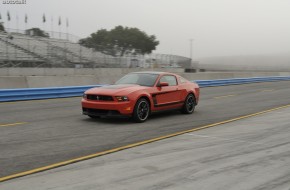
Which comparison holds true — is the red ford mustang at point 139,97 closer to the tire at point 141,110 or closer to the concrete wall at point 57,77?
the tire at point 141,110

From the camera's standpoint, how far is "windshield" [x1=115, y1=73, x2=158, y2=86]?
11.1 meters

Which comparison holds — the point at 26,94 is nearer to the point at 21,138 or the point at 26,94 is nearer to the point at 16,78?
the point at 16,78

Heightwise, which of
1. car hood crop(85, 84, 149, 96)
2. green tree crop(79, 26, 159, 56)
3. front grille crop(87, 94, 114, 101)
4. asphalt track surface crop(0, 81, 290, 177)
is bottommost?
asphalt track surface crop(0, 81, 290, 177)

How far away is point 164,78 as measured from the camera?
38.2ft

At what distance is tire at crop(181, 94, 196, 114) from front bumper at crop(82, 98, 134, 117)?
274 centimetres

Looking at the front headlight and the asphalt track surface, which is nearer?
the asphalt track surface

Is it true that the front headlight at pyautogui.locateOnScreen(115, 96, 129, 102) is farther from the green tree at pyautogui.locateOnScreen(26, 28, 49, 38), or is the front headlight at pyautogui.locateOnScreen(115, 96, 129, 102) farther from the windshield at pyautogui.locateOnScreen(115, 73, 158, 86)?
the green tree at pyautogui.locateOnScreen(26, 28, 49, 38)

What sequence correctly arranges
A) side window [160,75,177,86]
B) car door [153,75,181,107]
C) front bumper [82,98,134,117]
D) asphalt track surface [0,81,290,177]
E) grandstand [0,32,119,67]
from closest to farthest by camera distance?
1. asphalt track surface [0,81,290,177]
2. front bumper [82,98,134,117]
3. car door [153,75,181,107]
4. side window [160,75,177,86]
5. grandstand [0,32,119,67]

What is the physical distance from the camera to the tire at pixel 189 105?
1241 cm

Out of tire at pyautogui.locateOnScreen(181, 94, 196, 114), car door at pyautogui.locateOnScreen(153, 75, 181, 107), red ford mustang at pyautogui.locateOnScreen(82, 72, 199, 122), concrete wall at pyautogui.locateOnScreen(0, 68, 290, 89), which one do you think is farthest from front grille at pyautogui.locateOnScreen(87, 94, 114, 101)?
concrete wall at pyautogui.locateOnScreen(0, 68, 290, 89)

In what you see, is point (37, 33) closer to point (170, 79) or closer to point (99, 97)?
point (170, 79)

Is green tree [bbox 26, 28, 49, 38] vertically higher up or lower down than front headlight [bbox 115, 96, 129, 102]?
higher up

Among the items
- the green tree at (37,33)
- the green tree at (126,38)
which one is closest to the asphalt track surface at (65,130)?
→ the green tree at (37,33)

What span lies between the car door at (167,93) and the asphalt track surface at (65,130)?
0.48m
